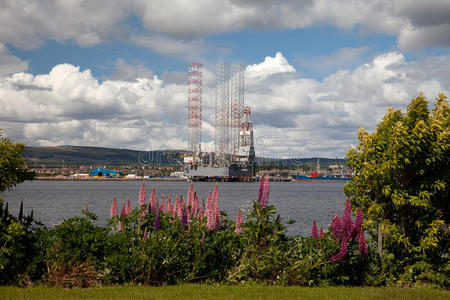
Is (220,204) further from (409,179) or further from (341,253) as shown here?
(341,253)

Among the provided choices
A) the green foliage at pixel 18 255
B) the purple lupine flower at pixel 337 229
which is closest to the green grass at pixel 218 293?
the green foliage at pixel 18 255

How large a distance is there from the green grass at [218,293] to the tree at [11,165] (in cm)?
239

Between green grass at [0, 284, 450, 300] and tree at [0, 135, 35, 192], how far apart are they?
7.85 feet

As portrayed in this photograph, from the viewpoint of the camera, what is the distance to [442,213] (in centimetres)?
1153

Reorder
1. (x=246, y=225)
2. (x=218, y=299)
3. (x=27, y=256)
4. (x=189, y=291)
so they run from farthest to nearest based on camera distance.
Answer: (x=246, y=225) → (x=27, y=256) → (x=189, y=291) → (x=218, y=299)

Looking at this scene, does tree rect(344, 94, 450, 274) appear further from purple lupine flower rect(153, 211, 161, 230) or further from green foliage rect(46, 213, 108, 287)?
green foliage rect(46, 213, 108, 287)

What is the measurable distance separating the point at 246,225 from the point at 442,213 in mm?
4848

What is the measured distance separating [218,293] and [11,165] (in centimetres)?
554

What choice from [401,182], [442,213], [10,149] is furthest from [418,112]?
[10,149]

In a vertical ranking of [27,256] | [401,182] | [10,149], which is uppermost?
[10,149]

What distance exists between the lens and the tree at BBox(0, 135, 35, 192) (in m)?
10.6

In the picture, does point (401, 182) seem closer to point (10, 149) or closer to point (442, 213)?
point (442, 213)

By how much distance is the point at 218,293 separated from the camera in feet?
31.9

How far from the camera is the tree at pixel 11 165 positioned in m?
10.6
